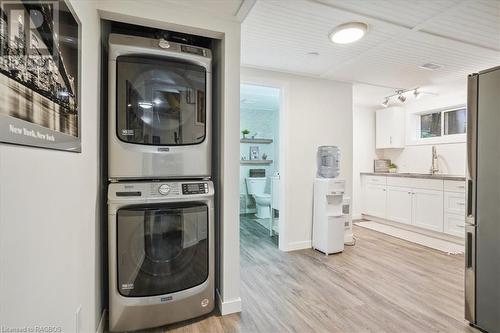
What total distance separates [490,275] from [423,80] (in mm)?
2814

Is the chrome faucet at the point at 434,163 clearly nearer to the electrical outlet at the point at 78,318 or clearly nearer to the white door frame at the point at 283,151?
the white door frame at the point at 283,151

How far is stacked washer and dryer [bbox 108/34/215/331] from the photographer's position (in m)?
1.62

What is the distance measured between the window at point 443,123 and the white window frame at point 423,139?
0.02 meters

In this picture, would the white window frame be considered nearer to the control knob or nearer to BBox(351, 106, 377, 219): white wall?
BBox(351, 106, 377, 219): white wall

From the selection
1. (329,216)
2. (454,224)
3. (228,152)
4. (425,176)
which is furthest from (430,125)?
(228,152)

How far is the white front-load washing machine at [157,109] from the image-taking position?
1640 millimetres

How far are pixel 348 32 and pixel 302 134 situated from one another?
1.46 m

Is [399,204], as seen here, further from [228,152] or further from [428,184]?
[228,152]

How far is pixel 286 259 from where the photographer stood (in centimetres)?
302

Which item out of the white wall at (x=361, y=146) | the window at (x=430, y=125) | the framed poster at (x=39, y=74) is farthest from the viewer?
the white wall at (x=361, y=146)

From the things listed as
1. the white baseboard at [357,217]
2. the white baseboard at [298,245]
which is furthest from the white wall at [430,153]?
the white baseboard at [298,245]

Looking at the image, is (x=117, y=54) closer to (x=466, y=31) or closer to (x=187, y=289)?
(x=187, y=289)

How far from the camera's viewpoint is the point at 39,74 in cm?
80

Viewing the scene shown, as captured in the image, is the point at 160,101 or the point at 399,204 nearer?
the point at 160,101
